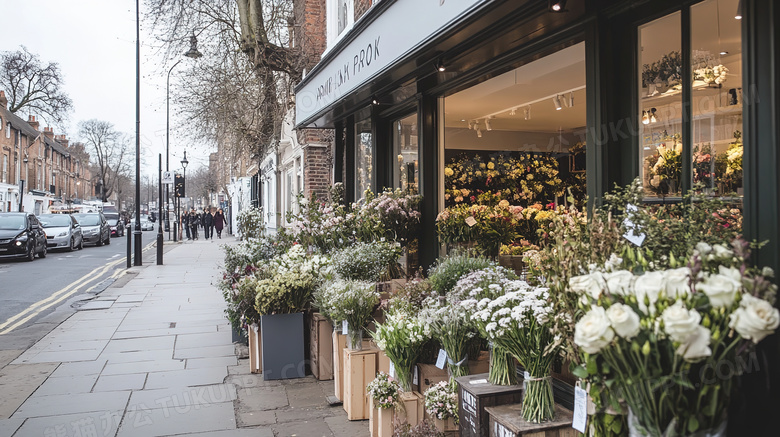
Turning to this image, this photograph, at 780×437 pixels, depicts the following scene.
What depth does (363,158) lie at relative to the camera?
9312 millimetres

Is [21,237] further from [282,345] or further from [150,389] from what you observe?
[282,345]

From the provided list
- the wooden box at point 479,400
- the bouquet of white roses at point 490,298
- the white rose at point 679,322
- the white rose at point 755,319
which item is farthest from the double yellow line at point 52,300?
the white rose at point 755,319

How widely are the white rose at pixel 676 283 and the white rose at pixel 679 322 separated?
11 cm

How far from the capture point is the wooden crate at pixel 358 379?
4.70 meters

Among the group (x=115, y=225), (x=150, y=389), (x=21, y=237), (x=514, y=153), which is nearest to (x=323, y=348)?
(x=150, y=389)

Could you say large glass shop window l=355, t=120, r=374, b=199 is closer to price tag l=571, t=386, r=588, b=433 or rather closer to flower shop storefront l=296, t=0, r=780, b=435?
flower shop storefront l=296, t=0, r=780, b=435

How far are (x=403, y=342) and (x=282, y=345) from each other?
2.13m

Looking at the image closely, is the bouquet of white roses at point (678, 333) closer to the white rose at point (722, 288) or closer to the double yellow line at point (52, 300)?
the white rose at point (722, 288)

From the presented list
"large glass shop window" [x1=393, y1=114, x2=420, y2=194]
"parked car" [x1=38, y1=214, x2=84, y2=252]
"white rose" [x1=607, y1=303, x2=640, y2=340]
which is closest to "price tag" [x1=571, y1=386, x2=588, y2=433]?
"white rose" [x1=607, y1=303, x2=640, y2=340]

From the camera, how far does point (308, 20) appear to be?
12578 mm

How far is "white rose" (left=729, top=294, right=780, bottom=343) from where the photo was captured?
176cm

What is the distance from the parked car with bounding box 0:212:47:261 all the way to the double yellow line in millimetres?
3433

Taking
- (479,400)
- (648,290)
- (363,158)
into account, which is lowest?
(479,400)

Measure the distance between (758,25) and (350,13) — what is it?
7915 millimetres
